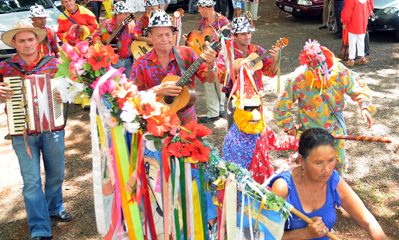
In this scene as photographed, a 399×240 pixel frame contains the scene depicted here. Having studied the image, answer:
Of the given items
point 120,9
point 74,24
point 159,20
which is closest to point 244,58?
point 159,20

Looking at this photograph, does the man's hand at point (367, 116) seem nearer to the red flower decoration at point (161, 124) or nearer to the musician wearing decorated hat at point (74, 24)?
the red flower decoration at point (161, 124)

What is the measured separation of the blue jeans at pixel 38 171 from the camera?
443cm

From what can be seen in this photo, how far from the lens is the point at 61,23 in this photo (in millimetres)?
8141

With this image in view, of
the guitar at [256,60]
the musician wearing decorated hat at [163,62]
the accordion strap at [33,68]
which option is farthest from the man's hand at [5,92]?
the guitar at [256,60]

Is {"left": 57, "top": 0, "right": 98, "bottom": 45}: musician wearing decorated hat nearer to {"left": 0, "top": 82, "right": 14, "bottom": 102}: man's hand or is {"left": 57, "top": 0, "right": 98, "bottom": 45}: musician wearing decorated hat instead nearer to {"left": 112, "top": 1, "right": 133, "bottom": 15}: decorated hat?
{"left": 112, "top": 1, "right": 133, "bottom": 15}: decorated hat

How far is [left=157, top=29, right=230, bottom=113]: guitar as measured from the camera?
4371 millimetres

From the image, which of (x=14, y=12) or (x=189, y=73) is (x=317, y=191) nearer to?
(x=189, y=73)

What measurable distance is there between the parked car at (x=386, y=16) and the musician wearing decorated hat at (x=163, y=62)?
7915 mm

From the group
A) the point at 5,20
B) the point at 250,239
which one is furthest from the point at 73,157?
the point at 5,20

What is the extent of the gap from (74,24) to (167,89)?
14.7 ft

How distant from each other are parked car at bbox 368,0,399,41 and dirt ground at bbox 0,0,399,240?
1.42 metres

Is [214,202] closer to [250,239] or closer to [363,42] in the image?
[250,239]

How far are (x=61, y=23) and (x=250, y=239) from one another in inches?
247

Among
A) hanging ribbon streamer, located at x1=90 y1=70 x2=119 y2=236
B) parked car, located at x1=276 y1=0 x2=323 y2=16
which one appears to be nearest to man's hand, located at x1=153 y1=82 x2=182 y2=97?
hanging ribbon streamer, located at x1=90 y1=70 x2=119 y2=236
